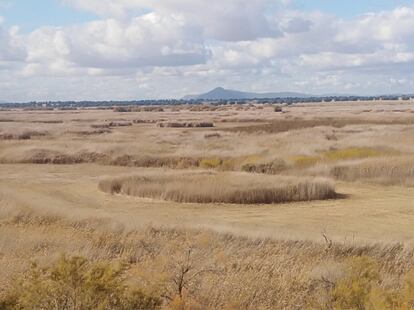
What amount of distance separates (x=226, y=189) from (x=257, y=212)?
10.3 feet

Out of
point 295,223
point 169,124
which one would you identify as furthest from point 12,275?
point 169,124

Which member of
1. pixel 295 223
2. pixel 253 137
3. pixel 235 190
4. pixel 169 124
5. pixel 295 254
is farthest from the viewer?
pixel 169 124

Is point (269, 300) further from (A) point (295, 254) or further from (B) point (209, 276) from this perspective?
(A) point (295, 254)

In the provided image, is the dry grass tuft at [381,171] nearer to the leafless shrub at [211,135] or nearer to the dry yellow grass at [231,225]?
the dry yellow grass at [231,225]

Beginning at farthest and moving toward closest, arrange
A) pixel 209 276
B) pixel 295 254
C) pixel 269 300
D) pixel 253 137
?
pixel 253 137
pixel 295 254
pixel 209 276
pixel 269 300

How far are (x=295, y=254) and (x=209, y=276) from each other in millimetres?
2988

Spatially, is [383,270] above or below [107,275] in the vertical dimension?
below

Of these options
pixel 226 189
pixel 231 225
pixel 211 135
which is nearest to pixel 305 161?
pixel 226 189

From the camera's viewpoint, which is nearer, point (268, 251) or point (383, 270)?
point (383, 270)

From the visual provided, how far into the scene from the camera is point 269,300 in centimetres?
1429

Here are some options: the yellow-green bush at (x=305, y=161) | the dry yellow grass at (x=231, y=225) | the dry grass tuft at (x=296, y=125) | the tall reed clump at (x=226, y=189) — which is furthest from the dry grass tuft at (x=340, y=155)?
the dry grass tuft at (x=296, y=125)

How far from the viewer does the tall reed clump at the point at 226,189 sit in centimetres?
2788

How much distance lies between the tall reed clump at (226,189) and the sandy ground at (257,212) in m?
0.79

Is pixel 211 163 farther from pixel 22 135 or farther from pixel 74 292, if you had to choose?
pixel 22 135
